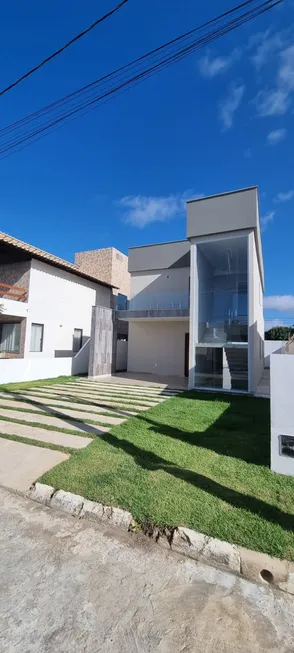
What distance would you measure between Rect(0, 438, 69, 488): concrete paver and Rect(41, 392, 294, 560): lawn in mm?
261

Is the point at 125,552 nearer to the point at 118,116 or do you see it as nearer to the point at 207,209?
the point at 118,116

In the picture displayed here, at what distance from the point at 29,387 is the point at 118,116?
370 inches

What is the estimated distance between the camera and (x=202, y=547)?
2.71 meters

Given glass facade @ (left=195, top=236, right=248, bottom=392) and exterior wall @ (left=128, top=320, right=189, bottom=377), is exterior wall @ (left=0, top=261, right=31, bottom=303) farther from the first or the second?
glass facade @ (left=195, top=236, right=248, bottom=392)

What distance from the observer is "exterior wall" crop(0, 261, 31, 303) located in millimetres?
14500

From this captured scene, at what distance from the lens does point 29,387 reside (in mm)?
11070

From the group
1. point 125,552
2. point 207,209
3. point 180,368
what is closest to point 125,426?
point 125,552

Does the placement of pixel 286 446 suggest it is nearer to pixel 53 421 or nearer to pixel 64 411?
pixel 53 421

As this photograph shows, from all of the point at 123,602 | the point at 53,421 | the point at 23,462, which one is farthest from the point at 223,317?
the point at 123,602

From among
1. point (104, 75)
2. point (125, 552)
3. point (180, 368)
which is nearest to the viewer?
point (125, 552)

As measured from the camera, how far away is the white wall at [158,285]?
16.2m

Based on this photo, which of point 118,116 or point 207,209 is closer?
point 118,116

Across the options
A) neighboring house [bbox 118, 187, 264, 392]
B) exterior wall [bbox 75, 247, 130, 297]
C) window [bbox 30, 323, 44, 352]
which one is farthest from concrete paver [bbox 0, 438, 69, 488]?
exterior wall [bbox 75, 247, 130, 297]

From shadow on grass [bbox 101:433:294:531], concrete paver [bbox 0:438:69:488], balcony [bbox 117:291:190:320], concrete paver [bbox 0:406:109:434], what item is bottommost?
concrete paver [bbox 0:438:69:488]
